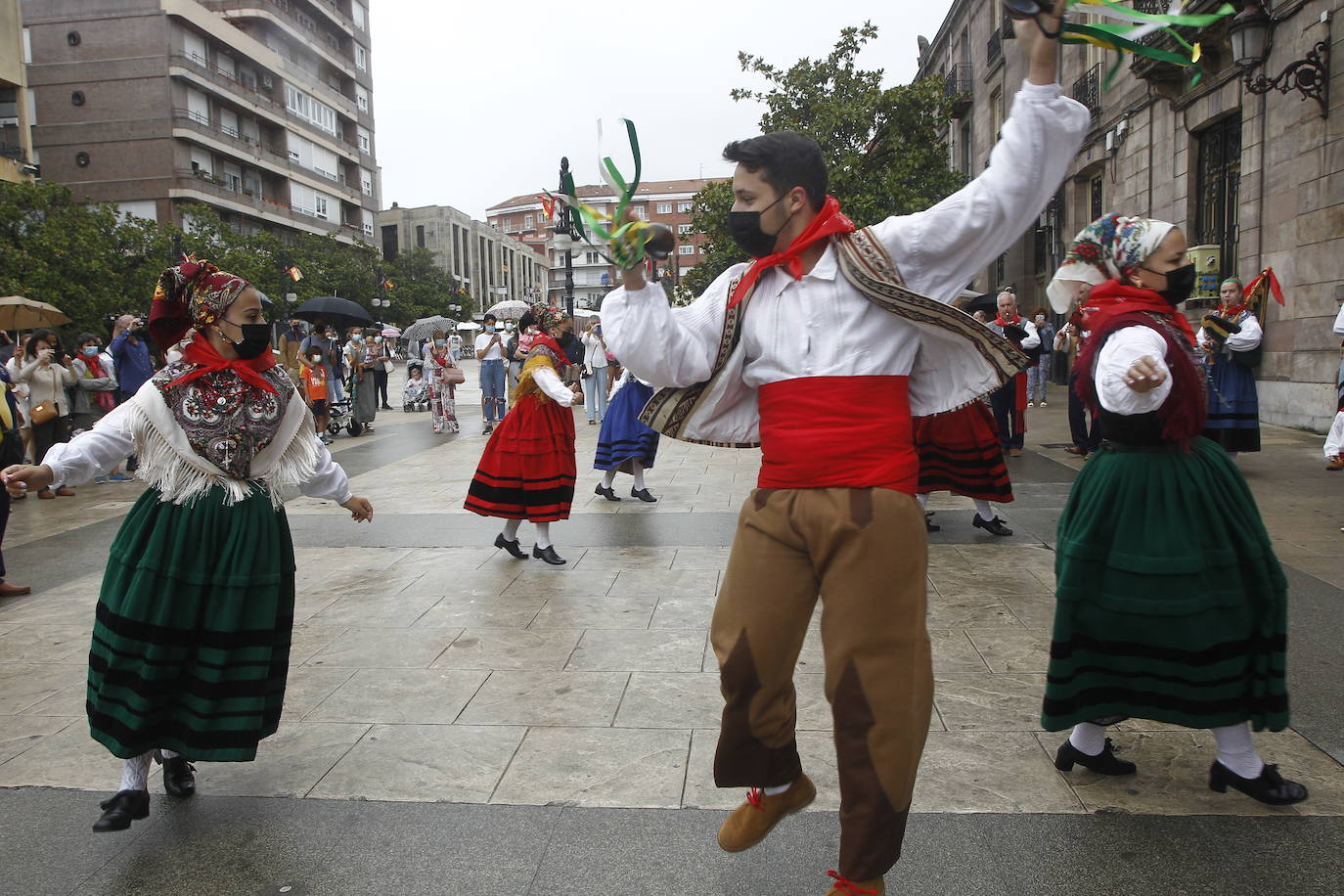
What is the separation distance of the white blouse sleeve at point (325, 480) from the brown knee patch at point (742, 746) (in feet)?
5.72

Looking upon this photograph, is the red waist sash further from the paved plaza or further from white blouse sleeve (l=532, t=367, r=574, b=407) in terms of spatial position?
white blouse sleeve (l=532, t=367, r=574, b=407)

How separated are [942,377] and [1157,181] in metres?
16.0

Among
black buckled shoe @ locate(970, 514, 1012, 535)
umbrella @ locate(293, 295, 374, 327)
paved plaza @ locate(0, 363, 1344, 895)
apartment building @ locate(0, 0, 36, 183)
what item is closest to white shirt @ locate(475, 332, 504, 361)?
umbrella @ locate(293, 295, 374, 327)

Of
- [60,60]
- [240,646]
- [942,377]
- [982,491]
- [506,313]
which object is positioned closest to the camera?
[942,377]

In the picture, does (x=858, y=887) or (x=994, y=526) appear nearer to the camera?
(x=858, y=887)

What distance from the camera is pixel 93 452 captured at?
3066 mm

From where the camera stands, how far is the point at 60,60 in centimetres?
4638

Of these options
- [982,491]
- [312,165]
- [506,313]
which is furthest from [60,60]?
[982,491]

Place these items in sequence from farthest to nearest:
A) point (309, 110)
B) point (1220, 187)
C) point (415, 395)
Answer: point (309, 110) < point (415, 395) < point (1220, 187)

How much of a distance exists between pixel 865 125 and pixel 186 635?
21985mm

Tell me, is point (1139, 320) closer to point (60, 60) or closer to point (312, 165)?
point (60, 60)

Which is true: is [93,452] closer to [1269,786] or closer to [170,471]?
[170,471]

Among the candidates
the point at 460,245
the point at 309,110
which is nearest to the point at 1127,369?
the point at 309,110

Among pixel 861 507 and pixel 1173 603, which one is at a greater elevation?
pixel 861 507
